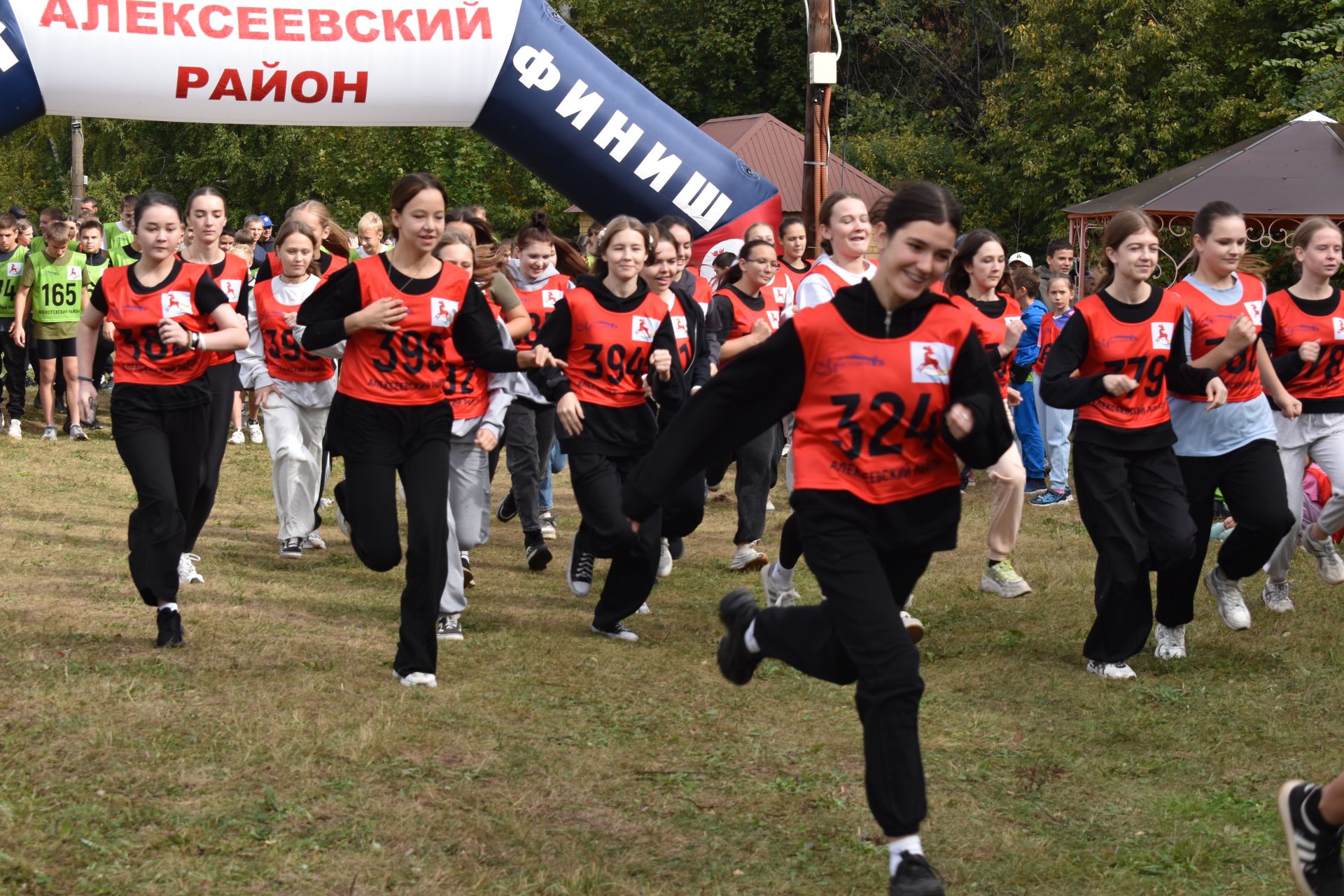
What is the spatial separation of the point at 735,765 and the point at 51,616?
391 centimetres

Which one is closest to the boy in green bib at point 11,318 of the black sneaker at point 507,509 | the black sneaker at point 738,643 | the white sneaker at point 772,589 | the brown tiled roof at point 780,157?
the black sneaker at point 507,509

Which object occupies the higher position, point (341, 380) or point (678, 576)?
point (341, 380)

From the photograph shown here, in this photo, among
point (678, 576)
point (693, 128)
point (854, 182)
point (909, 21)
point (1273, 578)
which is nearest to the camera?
point (1273, 578)

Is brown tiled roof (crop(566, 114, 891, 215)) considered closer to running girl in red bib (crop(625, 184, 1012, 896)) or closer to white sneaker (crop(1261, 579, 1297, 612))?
white sneaker (crop(1261, 579, 1297, 612))

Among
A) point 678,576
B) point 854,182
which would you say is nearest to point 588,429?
point 678,576

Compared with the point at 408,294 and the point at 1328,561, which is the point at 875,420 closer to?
the point at 408,294

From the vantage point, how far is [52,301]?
1609 cm

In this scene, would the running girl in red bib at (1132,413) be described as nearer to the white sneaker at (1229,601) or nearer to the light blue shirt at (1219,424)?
the light blue shirt at (1219,424)

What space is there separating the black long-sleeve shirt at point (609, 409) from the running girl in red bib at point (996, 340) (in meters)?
1.57

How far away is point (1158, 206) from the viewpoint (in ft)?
61.5

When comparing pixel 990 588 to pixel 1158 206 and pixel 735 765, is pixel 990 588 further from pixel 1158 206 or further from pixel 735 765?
pixel 1158 206

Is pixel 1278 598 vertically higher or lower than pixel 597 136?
lower

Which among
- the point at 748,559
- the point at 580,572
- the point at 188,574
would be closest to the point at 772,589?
the point at 580,572

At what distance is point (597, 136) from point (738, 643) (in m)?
7.76
